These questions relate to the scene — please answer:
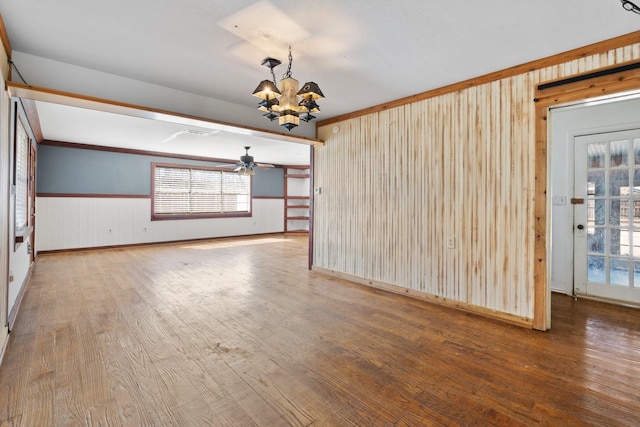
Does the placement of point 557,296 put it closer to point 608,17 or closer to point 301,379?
point 608,17

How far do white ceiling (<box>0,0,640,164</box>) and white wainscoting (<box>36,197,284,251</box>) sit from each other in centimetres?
557

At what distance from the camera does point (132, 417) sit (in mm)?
1643

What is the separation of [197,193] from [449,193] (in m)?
7.75

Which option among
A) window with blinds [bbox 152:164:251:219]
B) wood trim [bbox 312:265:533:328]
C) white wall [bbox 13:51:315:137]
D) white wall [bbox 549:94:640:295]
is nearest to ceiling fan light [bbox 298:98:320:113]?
white wall [bbox 13:51:315:137]

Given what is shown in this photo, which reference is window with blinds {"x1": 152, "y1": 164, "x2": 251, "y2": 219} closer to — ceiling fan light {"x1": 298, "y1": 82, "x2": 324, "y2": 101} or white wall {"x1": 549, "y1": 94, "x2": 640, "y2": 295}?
ceiling fan light {"x1": 298, "y1": 82, "x2": 324, "y2": 101}

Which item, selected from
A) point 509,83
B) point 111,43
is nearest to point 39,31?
point 111,43

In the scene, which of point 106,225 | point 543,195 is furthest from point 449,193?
point 106,225

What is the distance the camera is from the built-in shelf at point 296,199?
11242 mm

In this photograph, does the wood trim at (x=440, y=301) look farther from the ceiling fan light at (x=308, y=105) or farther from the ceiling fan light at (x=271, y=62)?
the ceiling fan light at (x=271, y=62)

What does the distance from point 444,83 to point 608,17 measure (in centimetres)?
141

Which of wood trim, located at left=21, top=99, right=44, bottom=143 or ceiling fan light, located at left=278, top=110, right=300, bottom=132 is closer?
ceiling fan light, located at left=278, top=110, right=300, bottom=132

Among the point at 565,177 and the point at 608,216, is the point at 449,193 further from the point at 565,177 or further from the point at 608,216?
the point at 608,216

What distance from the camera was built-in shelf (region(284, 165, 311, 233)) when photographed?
36.9ft

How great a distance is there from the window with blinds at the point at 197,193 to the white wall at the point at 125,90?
5352 millimetres
